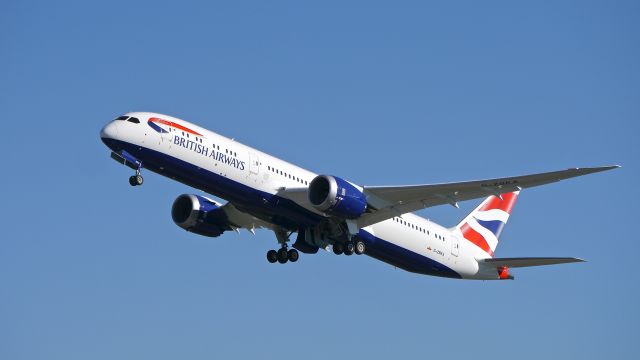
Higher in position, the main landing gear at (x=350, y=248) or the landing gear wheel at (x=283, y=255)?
the landing gear wheel at (x=283, y=255)

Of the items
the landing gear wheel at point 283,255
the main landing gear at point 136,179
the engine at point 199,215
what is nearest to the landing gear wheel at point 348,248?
the landing gear wheel at point 283,255

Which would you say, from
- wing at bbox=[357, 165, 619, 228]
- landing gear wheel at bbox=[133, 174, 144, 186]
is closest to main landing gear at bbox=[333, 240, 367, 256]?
wing at bbox=[357, 165, 619, 228]

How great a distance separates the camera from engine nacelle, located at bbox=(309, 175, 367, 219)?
150 feet

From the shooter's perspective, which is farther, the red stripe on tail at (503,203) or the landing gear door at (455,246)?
the red stripe on tail at (503,203)

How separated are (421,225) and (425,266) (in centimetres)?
192

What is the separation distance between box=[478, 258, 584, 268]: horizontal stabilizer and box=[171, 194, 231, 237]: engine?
12.6 metres

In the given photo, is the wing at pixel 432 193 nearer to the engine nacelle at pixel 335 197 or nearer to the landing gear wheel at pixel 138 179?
the engine nacelle at pixel 335 197

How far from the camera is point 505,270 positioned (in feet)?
177

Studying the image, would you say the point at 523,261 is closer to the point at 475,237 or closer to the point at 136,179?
the point at 475,237

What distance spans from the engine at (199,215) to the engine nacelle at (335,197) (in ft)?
26.0

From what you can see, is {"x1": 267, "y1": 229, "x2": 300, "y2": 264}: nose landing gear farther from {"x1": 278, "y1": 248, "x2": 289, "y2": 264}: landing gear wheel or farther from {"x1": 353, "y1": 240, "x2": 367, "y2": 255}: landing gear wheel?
{"x1": 353, "y1": 240, "x2": 367, "y2": 255}: landing gear wheel

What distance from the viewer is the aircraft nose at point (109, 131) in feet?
146

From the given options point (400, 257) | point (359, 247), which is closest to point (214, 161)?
point (359, 247)

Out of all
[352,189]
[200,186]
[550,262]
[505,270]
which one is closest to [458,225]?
[505,270]
